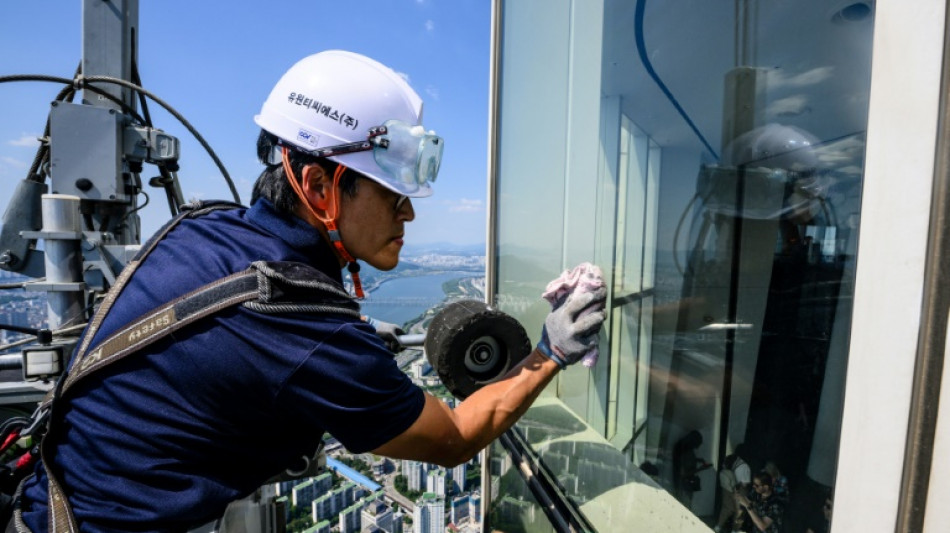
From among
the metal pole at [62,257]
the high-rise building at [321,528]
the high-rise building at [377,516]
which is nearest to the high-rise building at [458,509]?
the high-rise building at [321,528]

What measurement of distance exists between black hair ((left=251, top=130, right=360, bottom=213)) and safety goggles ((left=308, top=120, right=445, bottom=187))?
4 cm

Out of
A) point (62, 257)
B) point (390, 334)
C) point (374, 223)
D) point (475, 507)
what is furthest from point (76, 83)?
point (475, 507)

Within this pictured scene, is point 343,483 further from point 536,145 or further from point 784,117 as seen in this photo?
point 784,117

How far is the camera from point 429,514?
5125mm

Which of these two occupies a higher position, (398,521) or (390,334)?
(390,334)

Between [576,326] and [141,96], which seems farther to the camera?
[141,96]

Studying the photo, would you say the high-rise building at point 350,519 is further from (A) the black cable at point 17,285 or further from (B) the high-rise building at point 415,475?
(A) the black cable at point 17,285

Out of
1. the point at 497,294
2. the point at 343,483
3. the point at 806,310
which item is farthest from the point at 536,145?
the point at 343,483

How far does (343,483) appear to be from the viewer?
772 cm

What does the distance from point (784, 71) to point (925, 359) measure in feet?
2.10

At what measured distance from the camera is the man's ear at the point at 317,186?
150 cm

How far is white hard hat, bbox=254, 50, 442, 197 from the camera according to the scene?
4.93 feet

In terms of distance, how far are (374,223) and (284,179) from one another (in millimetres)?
285

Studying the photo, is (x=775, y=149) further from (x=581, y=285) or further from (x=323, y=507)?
(x=323, y=507)
